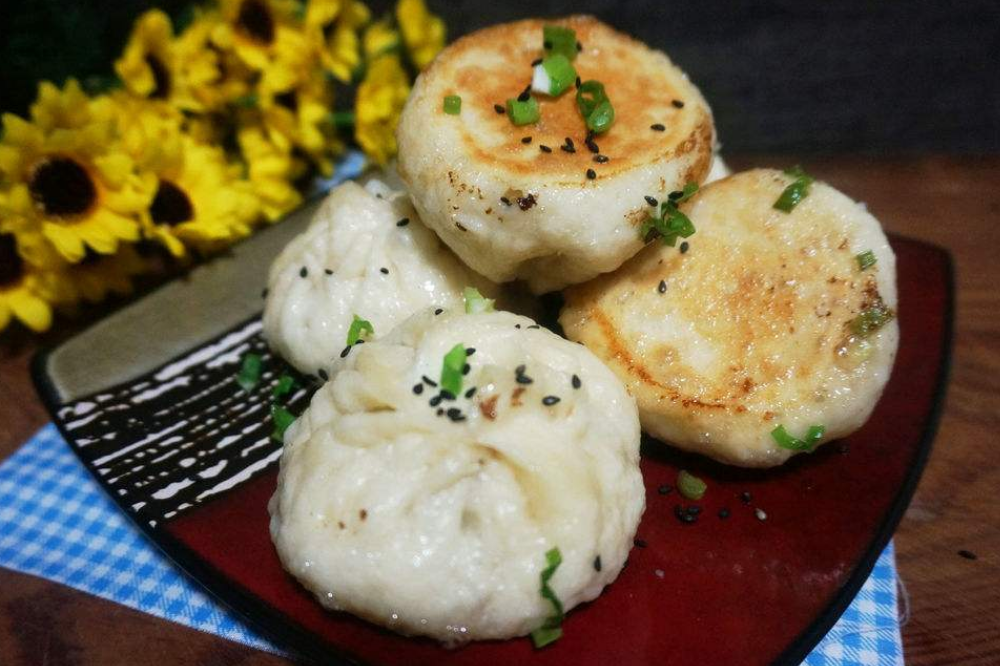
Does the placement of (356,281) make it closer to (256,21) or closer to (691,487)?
(691,487)

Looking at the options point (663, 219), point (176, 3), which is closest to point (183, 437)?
→ point (663, 219)

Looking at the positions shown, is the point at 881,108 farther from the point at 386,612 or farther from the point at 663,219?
the point at 386,612

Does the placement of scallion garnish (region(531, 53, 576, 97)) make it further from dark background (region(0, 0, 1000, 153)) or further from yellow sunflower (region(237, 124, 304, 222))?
dark background (region(0, 0, 1000, 153))

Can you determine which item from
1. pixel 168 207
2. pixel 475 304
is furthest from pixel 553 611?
pixel 168 207

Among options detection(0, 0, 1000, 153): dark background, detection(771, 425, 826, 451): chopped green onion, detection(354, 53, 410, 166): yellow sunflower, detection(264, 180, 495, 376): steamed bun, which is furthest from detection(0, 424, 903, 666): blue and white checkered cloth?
detection(0, 0, 1000, 153): dark background

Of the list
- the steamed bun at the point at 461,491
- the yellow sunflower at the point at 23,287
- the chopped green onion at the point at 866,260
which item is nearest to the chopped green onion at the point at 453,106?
the steamed bun at the point at 461,491
